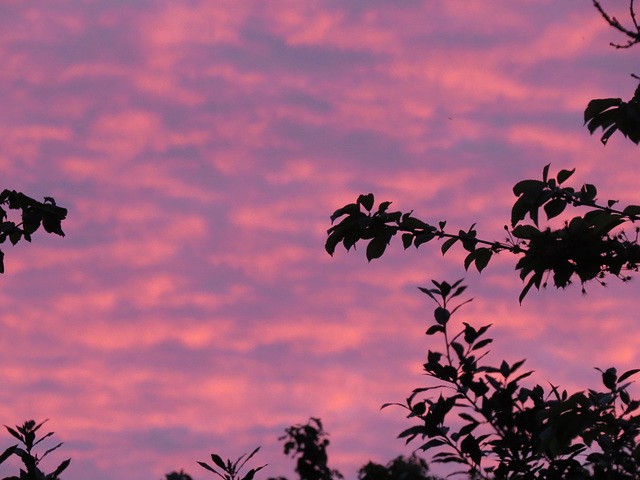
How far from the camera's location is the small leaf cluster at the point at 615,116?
569 cm

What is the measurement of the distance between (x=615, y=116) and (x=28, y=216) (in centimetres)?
584

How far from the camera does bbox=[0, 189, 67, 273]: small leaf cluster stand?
885 centimetres

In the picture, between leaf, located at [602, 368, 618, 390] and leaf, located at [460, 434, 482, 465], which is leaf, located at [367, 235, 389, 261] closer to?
leaf, located at [460, 434, 482, 465]

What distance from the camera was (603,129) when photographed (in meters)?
5.84

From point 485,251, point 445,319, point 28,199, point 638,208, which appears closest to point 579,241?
point 638,208

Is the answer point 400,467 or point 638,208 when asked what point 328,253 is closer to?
point 638,208

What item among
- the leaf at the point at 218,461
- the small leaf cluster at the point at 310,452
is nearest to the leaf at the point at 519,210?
the leaf at the point at 218,461

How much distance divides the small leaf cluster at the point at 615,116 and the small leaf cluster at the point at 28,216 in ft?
18.0

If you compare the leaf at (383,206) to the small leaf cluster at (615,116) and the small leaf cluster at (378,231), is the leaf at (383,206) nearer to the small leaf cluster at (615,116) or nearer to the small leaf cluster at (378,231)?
the small leaf cluster at (378,231)

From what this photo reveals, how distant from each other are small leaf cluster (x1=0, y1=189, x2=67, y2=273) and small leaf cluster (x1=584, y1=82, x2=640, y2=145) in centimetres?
550

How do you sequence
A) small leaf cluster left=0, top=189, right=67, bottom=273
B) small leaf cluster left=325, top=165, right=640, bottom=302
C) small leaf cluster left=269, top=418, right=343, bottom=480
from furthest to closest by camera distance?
small leaf cluster left=269, top=418, right=343, bottom=480 < small leaf cluster left=0, top=189, right=67, bottom=273 < small leaf cluster left=325, top=165, right=640, bottom=302

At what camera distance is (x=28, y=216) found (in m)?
8.85

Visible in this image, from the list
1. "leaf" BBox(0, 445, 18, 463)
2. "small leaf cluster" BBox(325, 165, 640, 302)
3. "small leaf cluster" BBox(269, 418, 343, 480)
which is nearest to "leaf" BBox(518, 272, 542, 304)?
"small leaf cluster" BBox(325, 165, 640, 302)

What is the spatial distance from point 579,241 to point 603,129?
3.23 ft
